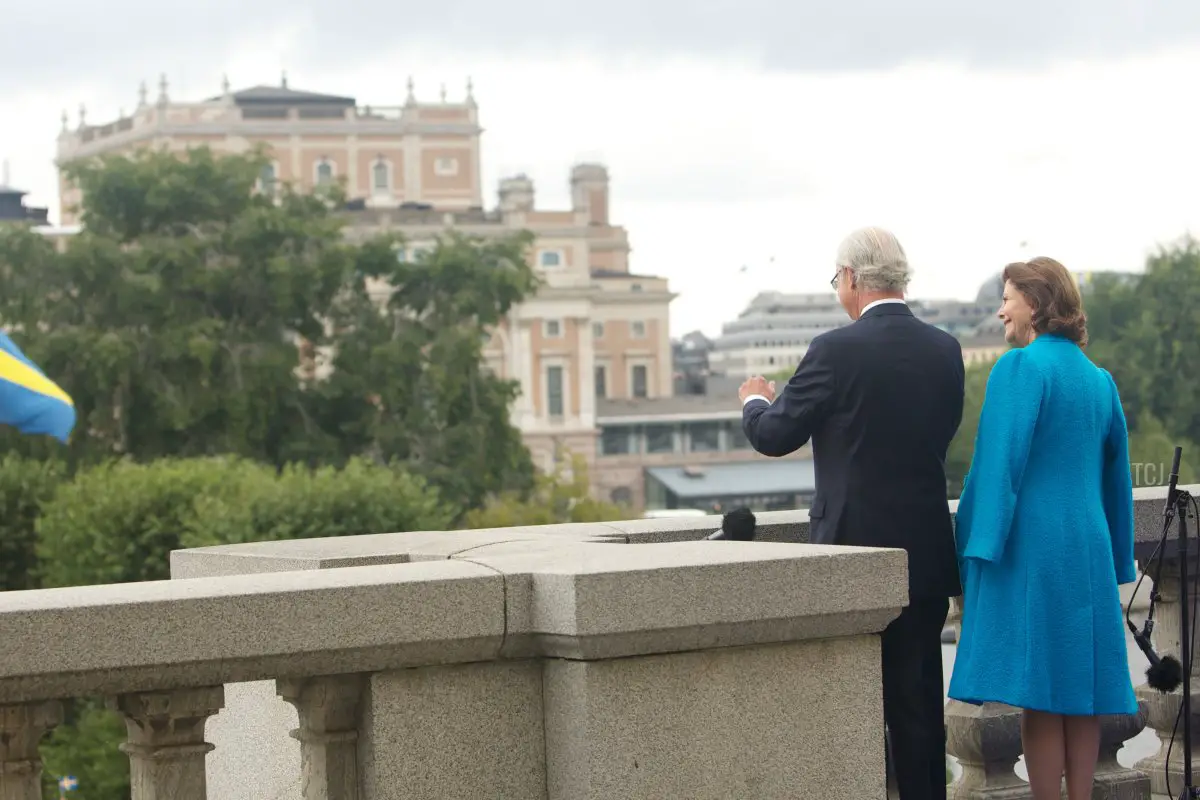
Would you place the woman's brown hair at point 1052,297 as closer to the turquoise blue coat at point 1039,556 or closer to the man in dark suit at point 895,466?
the turquoise blue coat at point 1039,556

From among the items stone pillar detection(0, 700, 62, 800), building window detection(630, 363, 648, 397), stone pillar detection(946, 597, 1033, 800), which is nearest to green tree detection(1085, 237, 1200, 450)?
building window detection(630, 363, 648, 397)

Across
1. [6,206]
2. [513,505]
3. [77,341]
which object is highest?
[6,206]

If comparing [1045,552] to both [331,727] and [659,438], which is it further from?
[659,438]

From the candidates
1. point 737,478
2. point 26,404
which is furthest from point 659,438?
point 26,404

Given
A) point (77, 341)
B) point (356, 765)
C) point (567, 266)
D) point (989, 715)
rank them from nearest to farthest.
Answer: point (356, 765) → point (989, 715) → point (77, 341) → point (567, 266)

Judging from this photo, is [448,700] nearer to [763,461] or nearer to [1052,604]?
[1052,604]

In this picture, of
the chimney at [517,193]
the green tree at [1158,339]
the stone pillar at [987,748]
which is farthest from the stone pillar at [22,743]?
the chimney at [517,193]

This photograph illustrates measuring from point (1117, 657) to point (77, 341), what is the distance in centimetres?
3985

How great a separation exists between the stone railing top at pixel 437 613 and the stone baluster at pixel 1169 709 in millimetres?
2056

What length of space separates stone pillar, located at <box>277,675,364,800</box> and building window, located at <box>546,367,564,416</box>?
10252cm

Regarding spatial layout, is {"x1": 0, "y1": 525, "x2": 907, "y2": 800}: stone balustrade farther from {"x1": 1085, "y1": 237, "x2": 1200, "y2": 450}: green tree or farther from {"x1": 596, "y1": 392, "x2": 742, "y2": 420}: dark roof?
{"x1": 596, "y1": 392, "x2": 742, "y2": 420}: dark roof

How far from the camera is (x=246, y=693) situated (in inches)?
188

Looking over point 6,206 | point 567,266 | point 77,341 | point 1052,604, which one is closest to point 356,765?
point 1052,604

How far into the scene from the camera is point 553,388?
10631 centimetres
